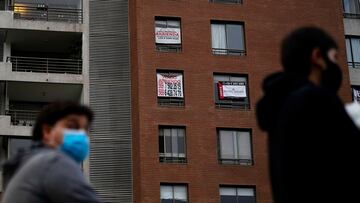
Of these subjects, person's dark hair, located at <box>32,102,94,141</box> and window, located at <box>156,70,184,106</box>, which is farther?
window, located at <box>156,70,184,106</box>

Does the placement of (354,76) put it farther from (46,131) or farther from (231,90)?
(46,131)

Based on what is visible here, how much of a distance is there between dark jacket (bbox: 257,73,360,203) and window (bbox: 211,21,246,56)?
121 feet

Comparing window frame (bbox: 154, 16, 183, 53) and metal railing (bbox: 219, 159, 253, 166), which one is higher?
window frame (bbox: 154, 16, 183, 53)

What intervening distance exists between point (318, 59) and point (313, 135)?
58 centimetres

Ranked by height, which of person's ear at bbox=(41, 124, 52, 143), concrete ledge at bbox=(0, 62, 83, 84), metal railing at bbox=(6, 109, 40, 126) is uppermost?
concrete ledge at bbox=(0, 62, 83, 84)

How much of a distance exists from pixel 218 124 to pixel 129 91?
497 centimetres

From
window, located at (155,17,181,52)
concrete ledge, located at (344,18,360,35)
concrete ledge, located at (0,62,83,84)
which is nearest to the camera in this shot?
concrete ledge, located at (0,62,83,84)

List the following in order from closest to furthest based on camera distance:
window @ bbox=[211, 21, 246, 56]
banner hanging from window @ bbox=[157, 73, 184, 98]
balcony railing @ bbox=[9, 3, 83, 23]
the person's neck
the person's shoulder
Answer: the person's shoulder
the person's neck
banner hanging from window @ bbox=[157, 73, 184, 98]
window @ bbox=[211, 21, 246, 56]
balcony railing @ bbox=[9, 3, 83, 23]

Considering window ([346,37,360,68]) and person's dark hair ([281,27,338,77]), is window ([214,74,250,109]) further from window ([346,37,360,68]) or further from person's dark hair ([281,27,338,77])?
person's dark hair ([281,27,338,77])

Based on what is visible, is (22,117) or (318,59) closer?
(318,59)

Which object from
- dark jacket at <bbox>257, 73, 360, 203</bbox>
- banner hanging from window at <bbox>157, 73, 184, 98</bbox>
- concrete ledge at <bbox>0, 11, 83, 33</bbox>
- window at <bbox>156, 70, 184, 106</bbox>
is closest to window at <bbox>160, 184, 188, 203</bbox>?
window at <bbox>156, 70, 184, 106</bbox>

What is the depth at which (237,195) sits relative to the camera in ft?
127

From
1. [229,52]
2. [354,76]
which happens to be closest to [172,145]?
[229,52]

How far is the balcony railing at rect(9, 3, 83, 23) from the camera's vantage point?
138ft
